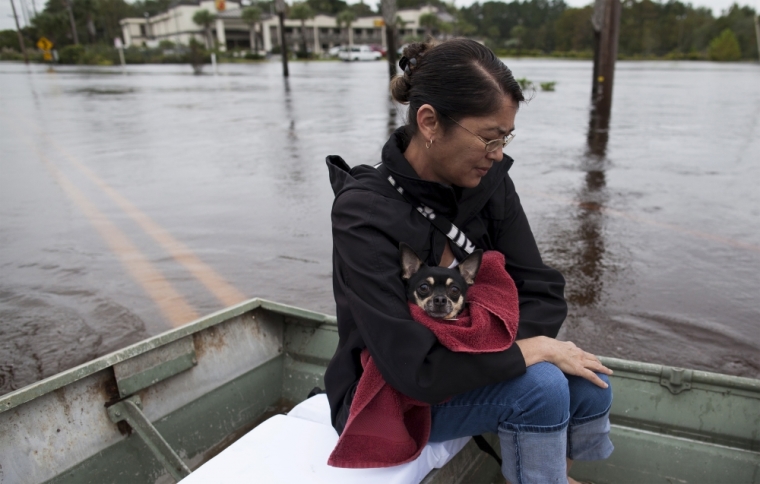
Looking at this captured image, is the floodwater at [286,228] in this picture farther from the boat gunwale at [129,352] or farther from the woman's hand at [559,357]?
the woman's hand at [559,357]

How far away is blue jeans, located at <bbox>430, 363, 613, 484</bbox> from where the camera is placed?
1937 millimetres

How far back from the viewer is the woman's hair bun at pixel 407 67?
209cm

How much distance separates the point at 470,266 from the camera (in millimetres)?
2115

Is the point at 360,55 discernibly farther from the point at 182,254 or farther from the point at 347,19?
the point at 182,254

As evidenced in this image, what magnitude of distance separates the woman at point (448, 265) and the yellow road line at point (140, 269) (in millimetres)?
3267

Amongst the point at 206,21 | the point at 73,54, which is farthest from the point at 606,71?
the point at 206,21

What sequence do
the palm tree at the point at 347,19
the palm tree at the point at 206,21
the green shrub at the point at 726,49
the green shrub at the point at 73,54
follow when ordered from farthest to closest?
the palm tree at the point at 347,19 < the palm tree at the point at 206,21 < the green shrub at the point at 726,49 < the green shrub at the point at 73,54

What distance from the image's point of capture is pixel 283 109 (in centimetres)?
1920

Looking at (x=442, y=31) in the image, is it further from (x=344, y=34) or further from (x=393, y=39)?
(x=393, y=39)

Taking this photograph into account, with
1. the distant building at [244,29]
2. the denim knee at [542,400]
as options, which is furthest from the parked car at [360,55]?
the denim knee at [542,400]

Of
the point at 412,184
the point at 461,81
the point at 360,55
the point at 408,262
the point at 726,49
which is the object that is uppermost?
the point at 461,81

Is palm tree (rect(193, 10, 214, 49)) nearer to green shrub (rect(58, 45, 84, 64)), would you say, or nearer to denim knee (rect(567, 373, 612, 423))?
green shrub (rect(58, 45, 84, 64))

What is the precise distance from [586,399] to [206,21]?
103m

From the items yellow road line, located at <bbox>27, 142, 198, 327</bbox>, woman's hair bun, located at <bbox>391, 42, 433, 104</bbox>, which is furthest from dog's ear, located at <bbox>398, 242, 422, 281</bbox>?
yellow road line, located at <bbox>27, 142, 198, 327</bbox>
